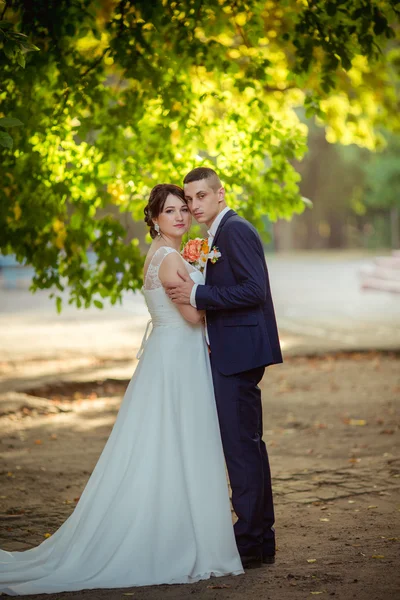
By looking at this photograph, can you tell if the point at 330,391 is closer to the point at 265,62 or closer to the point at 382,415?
the point at 382,415

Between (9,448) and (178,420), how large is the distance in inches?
157

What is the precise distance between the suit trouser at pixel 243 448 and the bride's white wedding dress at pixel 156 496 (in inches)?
2.9

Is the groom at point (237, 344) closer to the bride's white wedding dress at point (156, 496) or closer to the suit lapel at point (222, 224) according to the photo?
the suit lapel at point (222, 224)

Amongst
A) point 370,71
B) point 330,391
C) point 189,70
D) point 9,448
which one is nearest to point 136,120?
point 189,70

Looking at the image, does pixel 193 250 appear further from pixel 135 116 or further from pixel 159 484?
pixel 135 116

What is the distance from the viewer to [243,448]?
5176mm

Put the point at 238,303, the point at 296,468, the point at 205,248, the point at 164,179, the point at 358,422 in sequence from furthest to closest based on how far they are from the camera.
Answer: the point at 358,422, the point at 164,179, the point at 296,468, the point at 205,248, the point at 238,303

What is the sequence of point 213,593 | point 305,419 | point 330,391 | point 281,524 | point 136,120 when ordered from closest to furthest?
1. point 213,593
2. point 281,524
3. point 136,120
4. point 305,419
5. point 330,391

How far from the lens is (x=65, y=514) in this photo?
6.52 meters

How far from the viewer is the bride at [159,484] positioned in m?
4.98

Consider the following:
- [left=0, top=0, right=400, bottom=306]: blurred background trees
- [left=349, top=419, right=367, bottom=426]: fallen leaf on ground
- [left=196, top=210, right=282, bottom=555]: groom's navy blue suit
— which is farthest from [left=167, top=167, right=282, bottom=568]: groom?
[left=349, top=419, right=367, bottom=426]: fallen leaf on ground

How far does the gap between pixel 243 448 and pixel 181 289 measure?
3.15 ft

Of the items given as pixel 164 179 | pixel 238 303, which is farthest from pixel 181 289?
pixel 164 179

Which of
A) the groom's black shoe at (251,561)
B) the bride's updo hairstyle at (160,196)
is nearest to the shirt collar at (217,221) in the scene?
the bride's updo hairstyle at (160,196)
